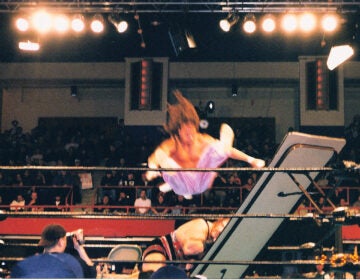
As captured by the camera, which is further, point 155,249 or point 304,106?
point 304,106

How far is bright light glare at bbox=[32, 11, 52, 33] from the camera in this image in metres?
7.29

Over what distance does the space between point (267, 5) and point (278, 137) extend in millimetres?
6044

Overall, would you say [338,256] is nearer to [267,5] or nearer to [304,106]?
[267,5]

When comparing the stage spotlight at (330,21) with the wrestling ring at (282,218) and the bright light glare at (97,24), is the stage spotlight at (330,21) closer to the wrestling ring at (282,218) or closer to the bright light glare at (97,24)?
the bright light glare at (97,24)

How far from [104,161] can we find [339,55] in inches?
282

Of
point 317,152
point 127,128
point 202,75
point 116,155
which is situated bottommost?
point 317,152

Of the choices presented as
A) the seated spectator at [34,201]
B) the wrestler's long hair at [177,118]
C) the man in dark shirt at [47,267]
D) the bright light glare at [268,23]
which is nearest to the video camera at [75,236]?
the man in dark shirt at [47,267]

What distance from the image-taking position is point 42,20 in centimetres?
735

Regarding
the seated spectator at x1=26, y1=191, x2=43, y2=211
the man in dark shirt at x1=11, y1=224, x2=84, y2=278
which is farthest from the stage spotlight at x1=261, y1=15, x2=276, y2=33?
the man in dark shirt at x1=11, y1=224, x2=84, y2=278

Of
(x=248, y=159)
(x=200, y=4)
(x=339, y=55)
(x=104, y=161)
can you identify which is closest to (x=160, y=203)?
(x=104, y=161)

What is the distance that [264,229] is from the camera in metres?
3.88

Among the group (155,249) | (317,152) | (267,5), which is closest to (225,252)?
(155,249)

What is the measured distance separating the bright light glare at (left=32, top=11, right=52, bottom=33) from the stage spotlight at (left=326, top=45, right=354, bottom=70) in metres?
4.30

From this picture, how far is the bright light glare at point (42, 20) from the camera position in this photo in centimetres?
729
